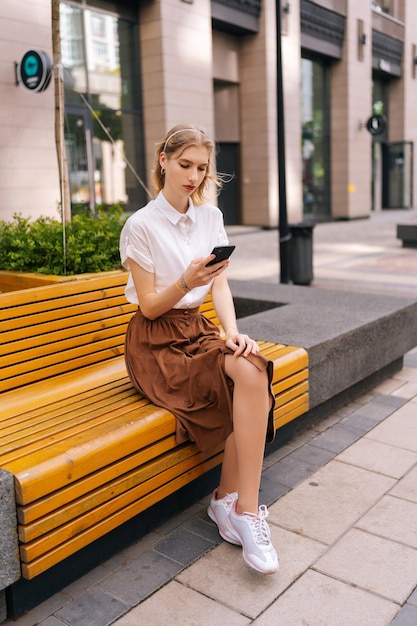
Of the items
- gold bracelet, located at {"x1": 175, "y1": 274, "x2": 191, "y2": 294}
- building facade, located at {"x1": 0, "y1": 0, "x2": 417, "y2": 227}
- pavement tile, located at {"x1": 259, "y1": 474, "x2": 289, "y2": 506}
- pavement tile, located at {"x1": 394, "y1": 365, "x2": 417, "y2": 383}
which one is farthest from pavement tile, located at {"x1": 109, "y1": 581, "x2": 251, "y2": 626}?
building facade, located at {"x1": 0, "y1": 0, "x2": 417, "y2": 227}

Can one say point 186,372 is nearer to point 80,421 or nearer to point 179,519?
point 80,421

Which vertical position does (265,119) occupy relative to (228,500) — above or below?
above

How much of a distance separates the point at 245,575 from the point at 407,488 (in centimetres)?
119

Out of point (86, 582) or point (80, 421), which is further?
point (80, 421)

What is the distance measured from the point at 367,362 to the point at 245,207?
1708 cm

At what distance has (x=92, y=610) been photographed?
99.8 inches

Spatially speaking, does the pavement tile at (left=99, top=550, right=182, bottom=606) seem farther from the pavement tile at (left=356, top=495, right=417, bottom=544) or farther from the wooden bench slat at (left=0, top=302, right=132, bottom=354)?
the wooden bench slat at (left=0, top=302, right=132, bottom=354)

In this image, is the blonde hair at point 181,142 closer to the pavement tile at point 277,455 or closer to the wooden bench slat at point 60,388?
the wooden bench slat at point 60,388

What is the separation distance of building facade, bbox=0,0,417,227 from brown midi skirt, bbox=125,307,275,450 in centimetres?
569

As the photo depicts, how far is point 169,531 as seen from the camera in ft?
10.3

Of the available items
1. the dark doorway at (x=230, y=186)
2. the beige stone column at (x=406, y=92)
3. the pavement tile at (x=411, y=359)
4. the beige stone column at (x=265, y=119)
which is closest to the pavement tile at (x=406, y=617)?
the pavement tile at (x=411, y=359)

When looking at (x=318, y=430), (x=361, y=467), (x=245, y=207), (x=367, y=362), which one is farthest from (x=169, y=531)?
(x=245, y=207)

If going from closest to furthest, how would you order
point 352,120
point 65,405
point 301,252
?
1. point 65,405
2. point 301,252
3. point 352,120

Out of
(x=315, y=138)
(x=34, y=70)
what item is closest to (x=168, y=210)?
(x=34, y=70)
